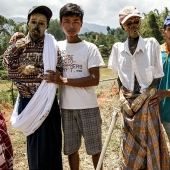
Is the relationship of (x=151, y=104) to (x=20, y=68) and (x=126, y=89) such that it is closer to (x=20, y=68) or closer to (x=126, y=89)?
(x=126, y=89)

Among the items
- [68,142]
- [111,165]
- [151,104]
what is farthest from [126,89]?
[111,165]

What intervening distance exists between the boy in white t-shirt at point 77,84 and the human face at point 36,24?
194 mm

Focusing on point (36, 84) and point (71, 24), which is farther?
point (71, 24)

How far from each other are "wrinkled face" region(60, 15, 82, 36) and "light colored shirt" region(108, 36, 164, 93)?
399 mm

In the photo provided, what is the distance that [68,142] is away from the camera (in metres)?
2.25

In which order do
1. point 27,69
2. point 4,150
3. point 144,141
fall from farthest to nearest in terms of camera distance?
point 144,141
point 27,69
point 4,150

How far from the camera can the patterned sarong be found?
2029mm

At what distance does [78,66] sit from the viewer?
2.13m

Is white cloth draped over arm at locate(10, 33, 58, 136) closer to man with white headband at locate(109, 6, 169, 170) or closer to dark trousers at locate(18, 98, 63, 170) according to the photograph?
dark trousers at locate(18, 98, 63, 170)

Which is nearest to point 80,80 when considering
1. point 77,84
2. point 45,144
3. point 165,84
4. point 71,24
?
point 77,84

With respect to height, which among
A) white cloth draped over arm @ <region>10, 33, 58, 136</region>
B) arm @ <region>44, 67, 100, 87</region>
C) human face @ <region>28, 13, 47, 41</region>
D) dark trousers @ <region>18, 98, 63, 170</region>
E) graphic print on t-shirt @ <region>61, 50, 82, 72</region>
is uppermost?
human face @ <region>28, 13, 47, 41</region>

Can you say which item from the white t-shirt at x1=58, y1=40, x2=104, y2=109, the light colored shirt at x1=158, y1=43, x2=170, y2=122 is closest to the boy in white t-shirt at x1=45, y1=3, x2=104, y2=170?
the white t-shirt at x1=58, y1=40, x2=104, y2=109

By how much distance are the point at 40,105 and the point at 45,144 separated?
0.31 meters

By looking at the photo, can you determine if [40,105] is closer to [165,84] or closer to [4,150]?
[4,150]
